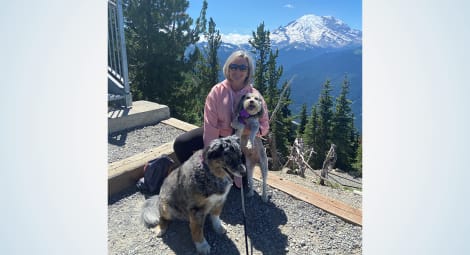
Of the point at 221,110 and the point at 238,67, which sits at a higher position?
the point at 238,67

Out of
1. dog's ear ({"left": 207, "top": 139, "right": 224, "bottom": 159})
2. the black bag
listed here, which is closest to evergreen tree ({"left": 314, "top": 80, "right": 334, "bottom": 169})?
the black bag

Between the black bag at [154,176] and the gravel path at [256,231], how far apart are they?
62mm

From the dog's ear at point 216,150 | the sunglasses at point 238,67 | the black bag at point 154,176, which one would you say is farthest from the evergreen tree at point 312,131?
the dog's ear at point 216,150

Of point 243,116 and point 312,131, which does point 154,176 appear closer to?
point 243,116

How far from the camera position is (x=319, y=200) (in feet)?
6.67

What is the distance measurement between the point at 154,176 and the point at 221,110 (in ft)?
2.39

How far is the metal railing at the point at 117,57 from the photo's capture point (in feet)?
9.89

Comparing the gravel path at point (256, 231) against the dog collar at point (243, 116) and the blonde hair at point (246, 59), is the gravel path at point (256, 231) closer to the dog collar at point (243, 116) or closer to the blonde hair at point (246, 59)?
the dog collar at point (243, 116)

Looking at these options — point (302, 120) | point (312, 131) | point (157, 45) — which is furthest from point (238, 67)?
point (302, 120)

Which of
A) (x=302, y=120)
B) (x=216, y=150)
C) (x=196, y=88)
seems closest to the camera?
(x=216, y=150)

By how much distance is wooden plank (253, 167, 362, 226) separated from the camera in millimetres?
1849

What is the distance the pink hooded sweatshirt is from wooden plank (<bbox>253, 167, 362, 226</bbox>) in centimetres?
64
